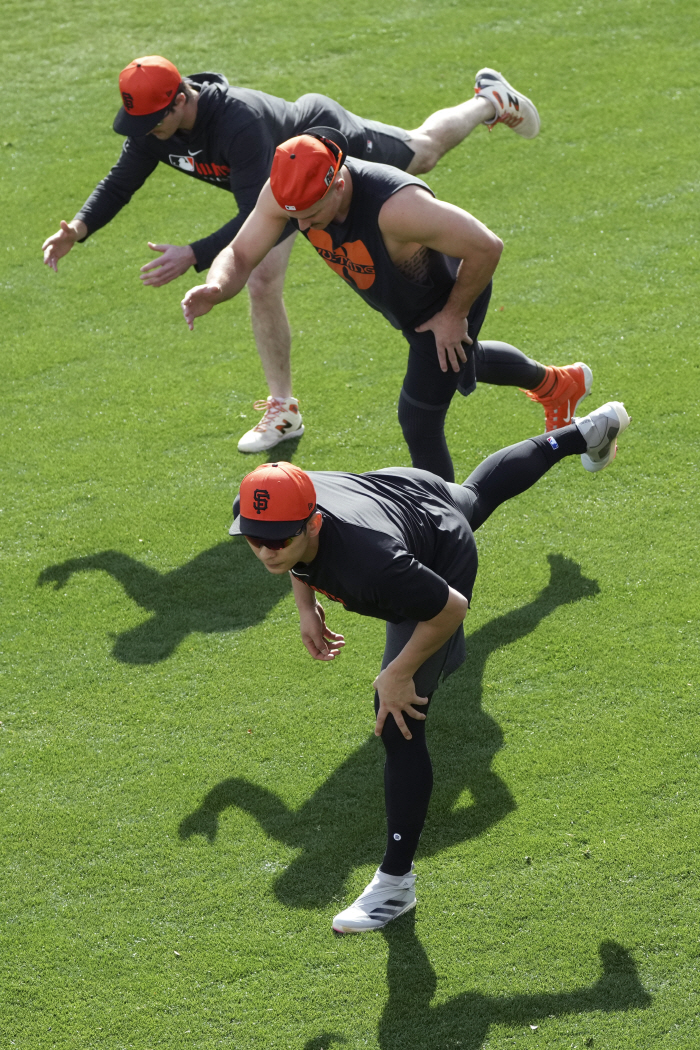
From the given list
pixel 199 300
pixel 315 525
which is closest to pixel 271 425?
pixel 199 300

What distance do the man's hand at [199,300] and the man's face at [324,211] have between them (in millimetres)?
558

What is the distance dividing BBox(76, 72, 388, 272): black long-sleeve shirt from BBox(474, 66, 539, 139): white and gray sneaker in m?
1.39

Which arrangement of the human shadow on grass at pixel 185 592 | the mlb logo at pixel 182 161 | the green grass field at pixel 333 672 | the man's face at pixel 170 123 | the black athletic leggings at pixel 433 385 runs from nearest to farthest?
the green grass field at pixel 333 672, the black athletic leggings at pixel 433 385, the human shadow on grass at pixel 185 592, the man's face at pixel 170 123, the mlb logo at pixel 182 161

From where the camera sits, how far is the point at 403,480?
4.02 m

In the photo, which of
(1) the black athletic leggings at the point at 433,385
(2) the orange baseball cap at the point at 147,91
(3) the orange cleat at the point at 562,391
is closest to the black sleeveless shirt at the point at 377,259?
(1) the black athletic leggings at the point at 433,385

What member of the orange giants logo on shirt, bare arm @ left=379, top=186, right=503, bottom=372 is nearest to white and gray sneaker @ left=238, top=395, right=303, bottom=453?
the orange giants logo on shirt

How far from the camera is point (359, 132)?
5.48 metres

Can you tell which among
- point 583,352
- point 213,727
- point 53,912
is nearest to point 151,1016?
point 53,912

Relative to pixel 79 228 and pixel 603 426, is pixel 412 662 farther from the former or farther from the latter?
pixel 79 228

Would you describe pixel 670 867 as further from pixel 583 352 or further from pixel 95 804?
pixel 583 352

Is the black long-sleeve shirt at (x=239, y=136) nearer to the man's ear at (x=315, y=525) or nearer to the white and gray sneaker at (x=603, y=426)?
the white and gray sneaker at (x=603, y=426)

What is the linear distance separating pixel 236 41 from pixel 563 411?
20.5ft

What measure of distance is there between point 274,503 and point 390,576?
16.5 inches

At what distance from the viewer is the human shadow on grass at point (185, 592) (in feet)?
16.9
